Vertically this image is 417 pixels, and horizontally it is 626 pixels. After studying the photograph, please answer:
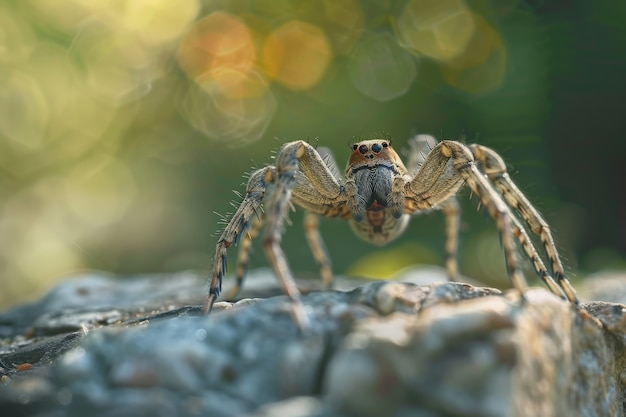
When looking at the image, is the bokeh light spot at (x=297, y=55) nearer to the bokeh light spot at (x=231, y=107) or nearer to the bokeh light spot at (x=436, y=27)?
the bokeh light spot at (x=231, y=107)

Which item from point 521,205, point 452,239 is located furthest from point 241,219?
point 452,239

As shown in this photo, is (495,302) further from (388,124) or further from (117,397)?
(388,124)

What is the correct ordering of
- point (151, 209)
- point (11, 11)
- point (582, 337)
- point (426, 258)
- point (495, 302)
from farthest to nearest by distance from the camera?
point (151, 209) → point (11, 11) → point (426, 258) → point (582, 337) → point (495, 302)

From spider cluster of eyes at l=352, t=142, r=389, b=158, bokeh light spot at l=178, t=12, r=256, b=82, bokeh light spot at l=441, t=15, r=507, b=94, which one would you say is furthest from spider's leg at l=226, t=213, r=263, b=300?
bokeh light spot at l=178, t=12, r=256, b=82

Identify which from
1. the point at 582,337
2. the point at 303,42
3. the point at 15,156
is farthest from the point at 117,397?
the point at 15,156

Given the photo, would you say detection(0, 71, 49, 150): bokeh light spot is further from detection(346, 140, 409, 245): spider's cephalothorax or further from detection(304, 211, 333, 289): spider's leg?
detection(346, 140, 409, 245): spider's cephalothorax

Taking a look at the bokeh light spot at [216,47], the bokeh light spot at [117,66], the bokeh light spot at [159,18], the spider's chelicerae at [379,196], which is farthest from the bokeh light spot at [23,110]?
the spider's chelicerae at [379,196]

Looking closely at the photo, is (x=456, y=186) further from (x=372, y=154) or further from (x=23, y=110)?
(x=23, y=110)
